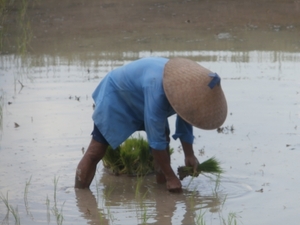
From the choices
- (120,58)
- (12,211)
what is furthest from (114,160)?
(120,58)

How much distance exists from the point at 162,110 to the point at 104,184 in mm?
1083

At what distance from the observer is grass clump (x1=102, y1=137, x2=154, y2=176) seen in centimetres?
530

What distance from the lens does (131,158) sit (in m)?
5.32

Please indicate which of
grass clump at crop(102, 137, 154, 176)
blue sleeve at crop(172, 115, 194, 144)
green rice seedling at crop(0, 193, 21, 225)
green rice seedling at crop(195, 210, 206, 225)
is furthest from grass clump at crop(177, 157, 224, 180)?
green rice seedling at crop(0, 193, 21, 225)

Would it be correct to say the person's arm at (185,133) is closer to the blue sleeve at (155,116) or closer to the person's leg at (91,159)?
the blue sleeve at (155,116)

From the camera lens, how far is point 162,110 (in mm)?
4383

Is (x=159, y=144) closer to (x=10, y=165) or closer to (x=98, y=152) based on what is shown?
(x=98, y=152)

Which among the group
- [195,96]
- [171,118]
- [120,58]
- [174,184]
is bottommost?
[174,184]

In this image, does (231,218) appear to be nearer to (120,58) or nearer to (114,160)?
(114,160)

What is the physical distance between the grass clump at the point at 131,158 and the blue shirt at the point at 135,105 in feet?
1.72

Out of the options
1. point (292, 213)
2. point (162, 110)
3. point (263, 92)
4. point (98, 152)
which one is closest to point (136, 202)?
point (98, 152)

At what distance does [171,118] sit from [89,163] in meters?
2.40

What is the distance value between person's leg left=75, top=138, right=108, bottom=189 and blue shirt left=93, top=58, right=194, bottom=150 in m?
0.17

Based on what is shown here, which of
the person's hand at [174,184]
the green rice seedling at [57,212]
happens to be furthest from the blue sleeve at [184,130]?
the green rice seedling at [57,212]
